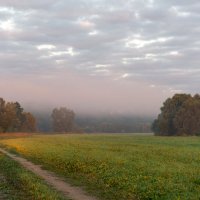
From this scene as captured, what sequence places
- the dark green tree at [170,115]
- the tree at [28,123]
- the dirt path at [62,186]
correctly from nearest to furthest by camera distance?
1. the dirt path at [62,186]
2. the dark green tree at [170,115]
3. the tree at [28,123]

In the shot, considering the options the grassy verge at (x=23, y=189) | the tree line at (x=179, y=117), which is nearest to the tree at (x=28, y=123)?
the tree line at (x=179, y=117)

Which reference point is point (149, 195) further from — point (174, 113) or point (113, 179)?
point (174, 113)

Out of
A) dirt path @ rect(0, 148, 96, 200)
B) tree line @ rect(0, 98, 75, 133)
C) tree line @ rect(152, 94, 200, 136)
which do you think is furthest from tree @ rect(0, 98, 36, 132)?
dirt path @ rect(0, 148, 96, 200)

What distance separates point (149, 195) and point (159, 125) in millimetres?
116951

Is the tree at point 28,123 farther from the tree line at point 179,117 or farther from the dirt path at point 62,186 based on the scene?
the dirt path at point 62,186

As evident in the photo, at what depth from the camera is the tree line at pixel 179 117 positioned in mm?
132125

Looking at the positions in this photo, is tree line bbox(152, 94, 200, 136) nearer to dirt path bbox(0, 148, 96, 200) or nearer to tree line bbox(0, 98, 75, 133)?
tree line bbox(0, 98, 75, 133)

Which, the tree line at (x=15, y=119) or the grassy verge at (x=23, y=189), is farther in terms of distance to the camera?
the tree line at (x=15, y=119)

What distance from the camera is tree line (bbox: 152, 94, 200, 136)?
132 m

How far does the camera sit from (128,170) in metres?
31.2

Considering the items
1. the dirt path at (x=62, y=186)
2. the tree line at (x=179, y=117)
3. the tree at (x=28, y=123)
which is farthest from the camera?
the tree at (x=28, y=123)

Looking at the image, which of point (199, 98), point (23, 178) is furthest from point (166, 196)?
point (199, 98)

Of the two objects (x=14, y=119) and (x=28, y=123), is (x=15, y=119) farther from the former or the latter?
(x=28, y=123)

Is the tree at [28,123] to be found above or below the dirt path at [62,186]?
above
